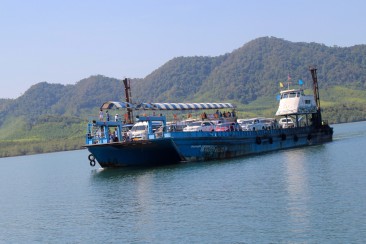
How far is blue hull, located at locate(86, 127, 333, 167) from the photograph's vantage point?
Answer: 177 feet

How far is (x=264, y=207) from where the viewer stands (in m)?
31.0

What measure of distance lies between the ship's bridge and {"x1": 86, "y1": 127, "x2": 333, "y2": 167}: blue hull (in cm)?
992

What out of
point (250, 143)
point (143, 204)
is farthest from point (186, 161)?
point (143, 204)

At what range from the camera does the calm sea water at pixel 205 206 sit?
26625 millimetres

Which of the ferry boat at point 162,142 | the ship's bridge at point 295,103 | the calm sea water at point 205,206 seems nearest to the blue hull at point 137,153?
the ferry boat at point 162,142

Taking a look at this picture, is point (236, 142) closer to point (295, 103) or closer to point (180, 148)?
point (180, 148)

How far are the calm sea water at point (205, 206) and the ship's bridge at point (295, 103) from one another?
1985 cm

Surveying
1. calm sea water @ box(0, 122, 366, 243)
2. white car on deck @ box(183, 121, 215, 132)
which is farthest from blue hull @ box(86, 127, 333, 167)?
white car on deck @ box(183, 121, 215, 132)

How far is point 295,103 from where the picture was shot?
2886 inches

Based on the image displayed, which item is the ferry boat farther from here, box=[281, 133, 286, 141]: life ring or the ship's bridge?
the ship's bridge

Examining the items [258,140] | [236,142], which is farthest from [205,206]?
[258,140]

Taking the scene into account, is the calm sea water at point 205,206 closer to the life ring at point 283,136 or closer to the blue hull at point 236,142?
the blue hull at point 236,142

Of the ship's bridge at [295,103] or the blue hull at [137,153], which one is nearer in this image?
the blue hull at [137,153]

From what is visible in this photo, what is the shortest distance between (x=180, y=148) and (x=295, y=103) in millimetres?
24520
